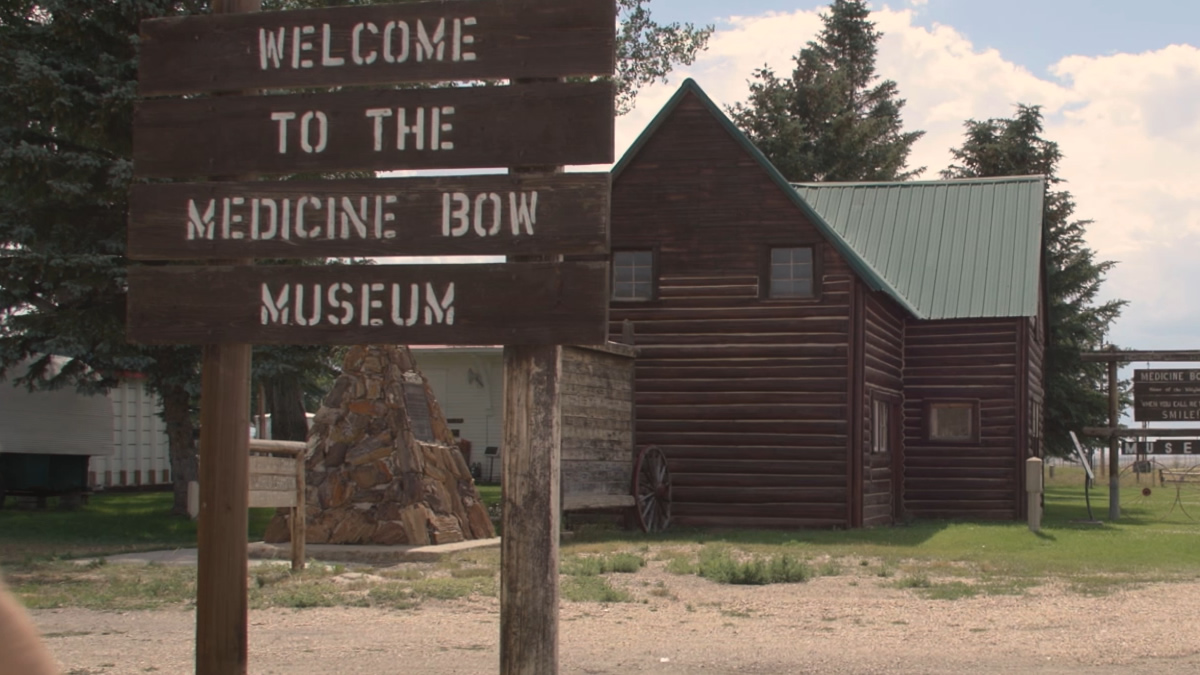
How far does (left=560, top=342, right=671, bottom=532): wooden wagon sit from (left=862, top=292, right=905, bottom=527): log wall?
12.4 ft

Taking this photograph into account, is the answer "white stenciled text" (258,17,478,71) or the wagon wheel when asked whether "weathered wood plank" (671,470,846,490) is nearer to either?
the wagon wheel

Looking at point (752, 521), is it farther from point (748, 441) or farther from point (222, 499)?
point (222, 499)

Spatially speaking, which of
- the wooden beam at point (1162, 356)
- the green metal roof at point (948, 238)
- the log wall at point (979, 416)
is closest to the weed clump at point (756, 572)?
the green metal roof at point (948, 238)

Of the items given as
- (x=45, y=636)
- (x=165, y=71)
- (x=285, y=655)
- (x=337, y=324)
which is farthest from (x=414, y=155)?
(x=45, y=636)

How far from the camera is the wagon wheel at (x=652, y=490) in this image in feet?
74.1

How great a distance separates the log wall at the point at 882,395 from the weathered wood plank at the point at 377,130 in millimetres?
17542

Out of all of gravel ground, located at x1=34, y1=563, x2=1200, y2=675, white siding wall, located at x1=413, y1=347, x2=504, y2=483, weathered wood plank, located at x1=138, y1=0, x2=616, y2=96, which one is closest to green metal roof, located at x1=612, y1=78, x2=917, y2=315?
gravel ground, located at x1=34, y1=563, x2=1200, y2=675

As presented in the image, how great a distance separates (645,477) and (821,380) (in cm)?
353

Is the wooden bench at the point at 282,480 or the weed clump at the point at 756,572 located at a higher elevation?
the wooden bench at the point at 282,480

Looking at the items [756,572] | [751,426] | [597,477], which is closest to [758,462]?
[751,426]

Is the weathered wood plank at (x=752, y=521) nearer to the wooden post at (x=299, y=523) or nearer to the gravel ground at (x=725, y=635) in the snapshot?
the gravel ground at (x=725, y=635)

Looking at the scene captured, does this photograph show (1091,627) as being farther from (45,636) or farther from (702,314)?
(702,314)

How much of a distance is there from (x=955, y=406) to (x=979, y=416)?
0.55 m

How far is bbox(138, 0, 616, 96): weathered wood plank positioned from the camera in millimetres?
6672
